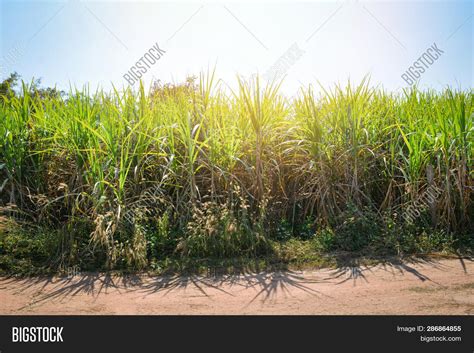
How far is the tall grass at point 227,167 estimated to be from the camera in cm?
413

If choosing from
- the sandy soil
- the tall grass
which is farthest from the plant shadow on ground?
the tall grass

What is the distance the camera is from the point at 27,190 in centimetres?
475

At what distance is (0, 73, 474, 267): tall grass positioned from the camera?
4.13 metres

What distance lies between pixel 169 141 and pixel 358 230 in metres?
2.24

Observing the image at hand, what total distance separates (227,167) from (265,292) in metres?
1.64

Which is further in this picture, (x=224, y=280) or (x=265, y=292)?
(x=224, y=280)

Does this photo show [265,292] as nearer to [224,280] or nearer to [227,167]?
[224,280]

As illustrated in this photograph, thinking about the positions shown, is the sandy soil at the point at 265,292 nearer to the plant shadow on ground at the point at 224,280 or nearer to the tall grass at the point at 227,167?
the plant shadow on ground at the point at 224,280

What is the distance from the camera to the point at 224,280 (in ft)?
11.6

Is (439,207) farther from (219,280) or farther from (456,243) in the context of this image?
(219,280)

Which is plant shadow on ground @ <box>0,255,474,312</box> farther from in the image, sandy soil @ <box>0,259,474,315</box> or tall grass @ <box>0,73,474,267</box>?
tall grass @ <box>0,73,474,267</box>

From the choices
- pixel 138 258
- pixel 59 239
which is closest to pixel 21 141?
pixel 59 239

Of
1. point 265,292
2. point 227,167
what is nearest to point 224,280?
point 265,292

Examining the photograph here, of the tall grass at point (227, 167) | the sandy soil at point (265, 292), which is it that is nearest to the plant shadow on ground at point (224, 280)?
the sandy soil at point (265, 292)
